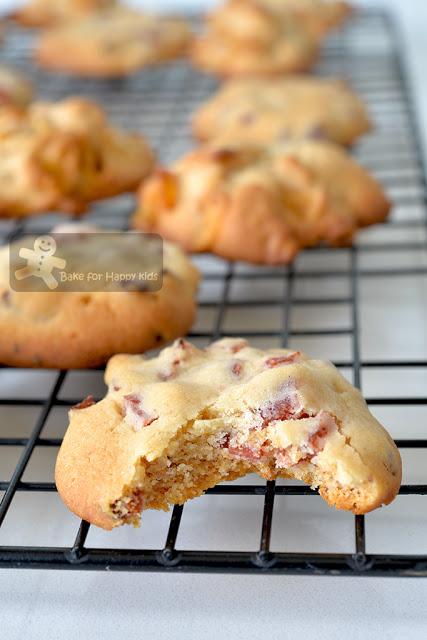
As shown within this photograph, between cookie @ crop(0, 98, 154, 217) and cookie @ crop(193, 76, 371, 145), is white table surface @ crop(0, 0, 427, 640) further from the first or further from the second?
cookie @ crop(193, 76, 371, 145)

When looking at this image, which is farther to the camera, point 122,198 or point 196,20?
point 196,20

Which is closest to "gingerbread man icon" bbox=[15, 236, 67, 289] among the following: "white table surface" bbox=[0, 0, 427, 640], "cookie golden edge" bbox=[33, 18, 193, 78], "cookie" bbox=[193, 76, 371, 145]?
"white table surface" bbox=[0, 0, 427, 640]

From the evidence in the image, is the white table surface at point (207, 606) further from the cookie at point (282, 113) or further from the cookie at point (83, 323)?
the cookie at point (282, 113)

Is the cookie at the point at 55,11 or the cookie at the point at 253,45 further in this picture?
the cookie at the point at 55,11

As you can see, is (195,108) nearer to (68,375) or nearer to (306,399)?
(68,375)

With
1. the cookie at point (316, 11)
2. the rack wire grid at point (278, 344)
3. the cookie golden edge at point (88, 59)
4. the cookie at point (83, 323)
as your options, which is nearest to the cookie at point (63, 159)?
the rack wire grid at point (278, 344)

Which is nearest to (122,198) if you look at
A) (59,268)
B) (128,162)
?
(128,162)
